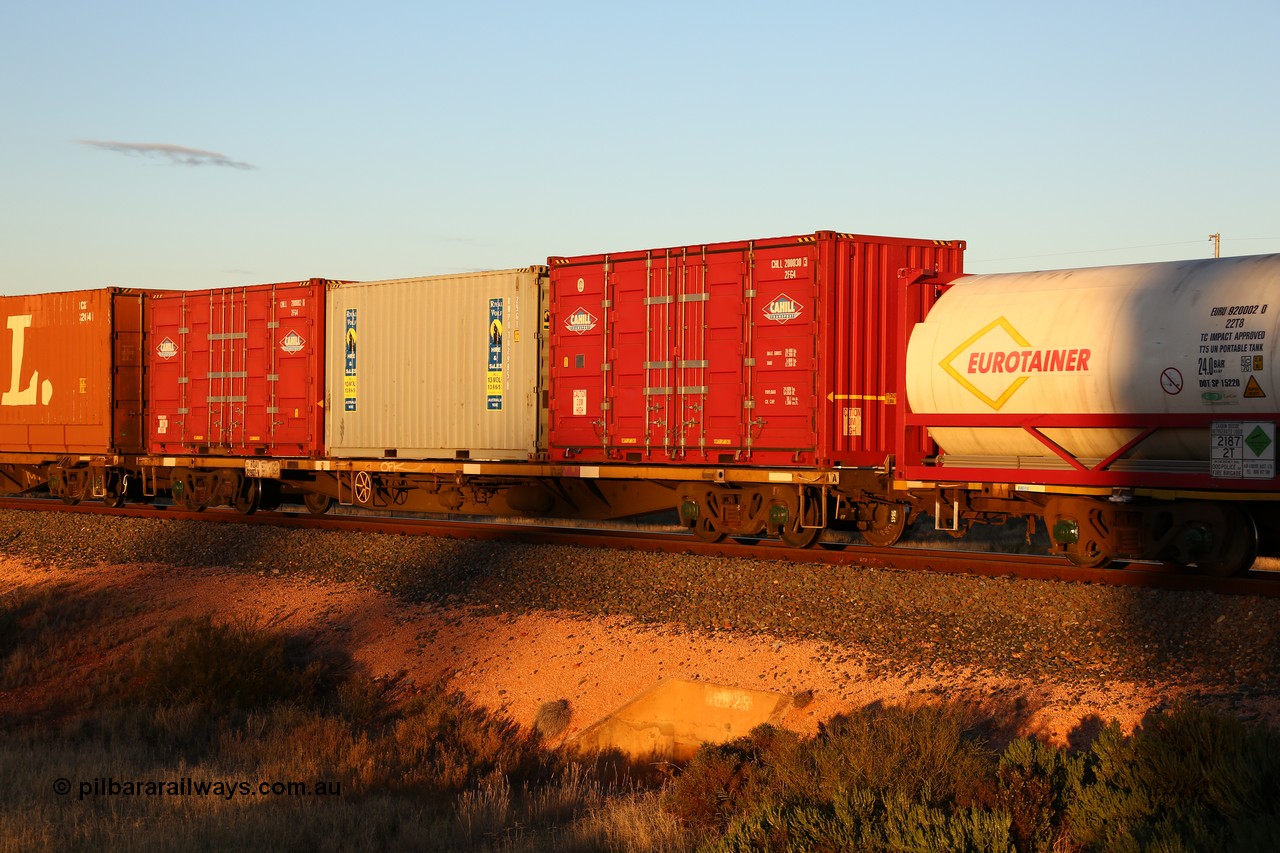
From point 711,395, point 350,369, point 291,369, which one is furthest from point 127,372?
point 711,395

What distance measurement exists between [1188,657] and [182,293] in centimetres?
1900

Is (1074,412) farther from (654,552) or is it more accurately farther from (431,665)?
(431,665)

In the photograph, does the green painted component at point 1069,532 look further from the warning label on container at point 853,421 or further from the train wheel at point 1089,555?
the warning label on container at point 853,421

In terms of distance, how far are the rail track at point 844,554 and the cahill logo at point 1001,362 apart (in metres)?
1.83

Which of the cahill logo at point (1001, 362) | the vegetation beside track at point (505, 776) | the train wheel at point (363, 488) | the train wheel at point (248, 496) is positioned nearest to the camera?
the vegetation beside track at point (505, 776)

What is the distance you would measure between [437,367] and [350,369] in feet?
6.62

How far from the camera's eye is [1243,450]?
1144 cm

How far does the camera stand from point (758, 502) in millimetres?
16047

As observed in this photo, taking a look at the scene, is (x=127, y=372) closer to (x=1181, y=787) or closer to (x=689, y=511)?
(x=689, y=511)

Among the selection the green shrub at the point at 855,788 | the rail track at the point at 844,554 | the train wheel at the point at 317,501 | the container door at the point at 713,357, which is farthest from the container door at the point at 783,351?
the train wheel at the point at 317,501

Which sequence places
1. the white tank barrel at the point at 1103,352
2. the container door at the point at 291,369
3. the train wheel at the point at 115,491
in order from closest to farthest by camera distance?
the white tank barrel at the point at 1103,352 → the container door at the point at 291,369 → the train wheel at the point at 115,491

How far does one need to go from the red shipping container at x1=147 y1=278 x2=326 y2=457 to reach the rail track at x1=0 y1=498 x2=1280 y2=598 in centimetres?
150

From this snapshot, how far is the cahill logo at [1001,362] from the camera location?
1255 cm

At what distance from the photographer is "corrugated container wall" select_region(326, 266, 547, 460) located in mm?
18375
